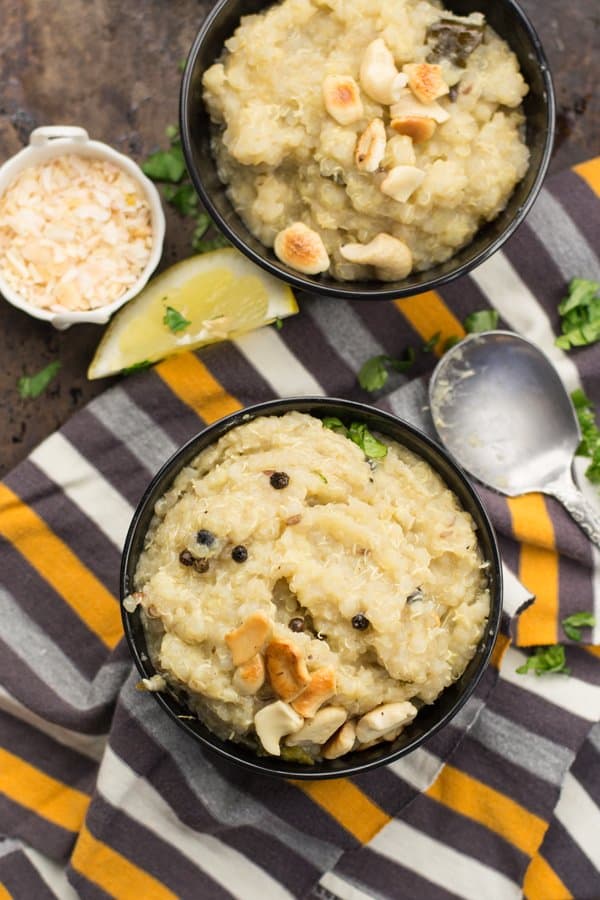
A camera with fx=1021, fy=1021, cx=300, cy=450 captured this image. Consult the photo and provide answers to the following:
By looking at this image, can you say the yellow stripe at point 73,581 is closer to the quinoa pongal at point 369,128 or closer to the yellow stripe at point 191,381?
the yellow stripe at point 191,381

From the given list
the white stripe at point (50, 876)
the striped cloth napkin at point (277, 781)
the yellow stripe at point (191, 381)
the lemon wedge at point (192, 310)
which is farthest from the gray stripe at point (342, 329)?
the white stripe at point (50, 876)

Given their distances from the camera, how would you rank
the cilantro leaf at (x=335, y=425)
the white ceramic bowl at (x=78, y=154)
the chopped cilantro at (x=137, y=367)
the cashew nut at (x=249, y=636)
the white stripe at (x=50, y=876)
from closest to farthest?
the cashew nut at (x=249, y=636)
the cilantro leaf at (x=335, y=425)
the white ceramic bowl at (x=78, y=154)
the chopped cilantro at (x=137, y=367)
the white stripe at (x=50, y=876)

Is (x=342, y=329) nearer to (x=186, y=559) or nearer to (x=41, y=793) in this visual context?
(x=186, y=559)

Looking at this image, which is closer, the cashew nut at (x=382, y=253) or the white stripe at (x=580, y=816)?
the cashew nut at (x=382, y=253)

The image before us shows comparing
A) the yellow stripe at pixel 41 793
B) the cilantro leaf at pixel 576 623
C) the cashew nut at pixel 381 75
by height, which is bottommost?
the cilantro leaf at pixel 576 623

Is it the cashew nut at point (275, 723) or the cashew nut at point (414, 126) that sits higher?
the cashew nut at point (414, 126)
